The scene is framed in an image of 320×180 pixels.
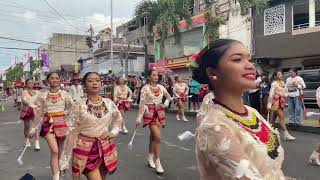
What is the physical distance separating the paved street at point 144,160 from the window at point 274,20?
12.7 m

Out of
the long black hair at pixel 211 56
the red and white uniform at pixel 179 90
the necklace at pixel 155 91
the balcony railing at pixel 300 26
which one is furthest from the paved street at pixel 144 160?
the balcony railing at pixel 300 26

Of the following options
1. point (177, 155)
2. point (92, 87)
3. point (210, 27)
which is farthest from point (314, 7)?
point (92, 87)

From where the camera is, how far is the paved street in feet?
26.0

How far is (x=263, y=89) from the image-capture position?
55.1 feet

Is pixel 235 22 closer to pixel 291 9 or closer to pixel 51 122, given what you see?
pixel 291 9

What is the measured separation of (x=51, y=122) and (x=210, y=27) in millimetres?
18831

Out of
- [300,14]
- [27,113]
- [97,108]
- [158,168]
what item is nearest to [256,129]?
[97,108]

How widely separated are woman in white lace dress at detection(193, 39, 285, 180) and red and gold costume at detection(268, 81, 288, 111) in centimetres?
923

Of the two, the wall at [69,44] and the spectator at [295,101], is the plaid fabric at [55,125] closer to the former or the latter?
the spectator at [295,101]

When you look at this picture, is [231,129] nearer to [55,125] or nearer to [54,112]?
[55,125]

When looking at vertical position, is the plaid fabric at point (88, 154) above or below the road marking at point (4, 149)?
above

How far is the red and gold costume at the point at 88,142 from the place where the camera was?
5.34 meters

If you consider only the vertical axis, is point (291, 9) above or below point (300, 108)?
above

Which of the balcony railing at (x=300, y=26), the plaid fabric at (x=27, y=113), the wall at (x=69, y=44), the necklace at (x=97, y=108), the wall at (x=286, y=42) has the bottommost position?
the plaid fabric at (x=27, y=113)
